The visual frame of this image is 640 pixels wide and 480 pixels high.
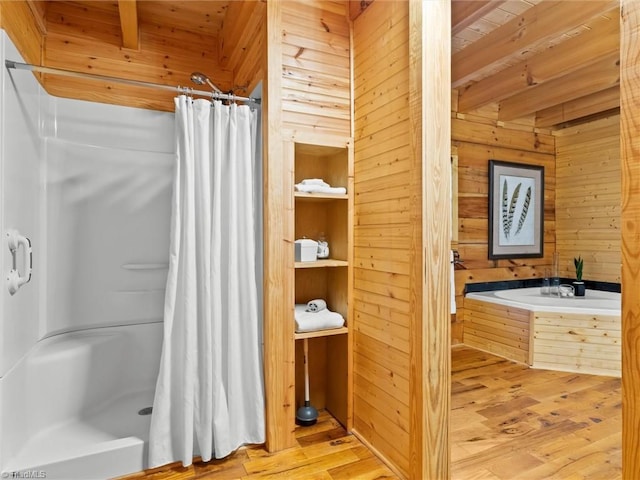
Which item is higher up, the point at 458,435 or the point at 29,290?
the point at 29,290

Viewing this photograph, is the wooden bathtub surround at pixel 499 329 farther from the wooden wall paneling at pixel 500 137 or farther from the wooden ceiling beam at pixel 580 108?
the wooden ceiling beam at pixel 580 108

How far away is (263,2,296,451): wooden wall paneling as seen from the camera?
2.00m

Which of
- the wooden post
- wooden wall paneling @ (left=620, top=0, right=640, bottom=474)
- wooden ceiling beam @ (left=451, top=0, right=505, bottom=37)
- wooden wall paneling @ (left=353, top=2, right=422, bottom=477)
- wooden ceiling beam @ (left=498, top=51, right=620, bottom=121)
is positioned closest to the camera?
wooden wall paneling @ (left=620, top=0, right=640, bottom=474)

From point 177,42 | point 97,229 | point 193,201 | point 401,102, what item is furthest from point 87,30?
point 401,102

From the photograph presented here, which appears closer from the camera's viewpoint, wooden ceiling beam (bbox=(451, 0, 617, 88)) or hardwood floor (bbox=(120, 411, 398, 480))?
hardwood floor (bbox=(120, 411, 398, 480))

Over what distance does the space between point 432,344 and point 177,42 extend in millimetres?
2812

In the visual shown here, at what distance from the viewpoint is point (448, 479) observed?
→ 1.68 metres

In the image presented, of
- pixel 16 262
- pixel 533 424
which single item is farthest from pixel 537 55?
pixel 16 262

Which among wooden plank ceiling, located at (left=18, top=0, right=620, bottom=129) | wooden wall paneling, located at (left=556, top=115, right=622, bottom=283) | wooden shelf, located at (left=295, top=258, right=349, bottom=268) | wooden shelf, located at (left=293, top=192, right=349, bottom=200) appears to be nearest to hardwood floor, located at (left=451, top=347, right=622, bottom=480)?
wooden shelf, located at (left=295, top=258, right=349, bottom=268)

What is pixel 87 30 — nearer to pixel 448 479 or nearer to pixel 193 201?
pixel 193 201

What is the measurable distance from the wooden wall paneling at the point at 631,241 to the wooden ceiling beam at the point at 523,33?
1.49 metres

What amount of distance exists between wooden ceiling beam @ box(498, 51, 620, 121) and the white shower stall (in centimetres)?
343

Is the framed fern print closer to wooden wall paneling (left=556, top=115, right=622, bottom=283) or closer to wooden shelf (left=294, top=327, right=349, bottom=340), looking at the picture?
wooden wall paneling (left=556, top=115, right=622, bottom=283)

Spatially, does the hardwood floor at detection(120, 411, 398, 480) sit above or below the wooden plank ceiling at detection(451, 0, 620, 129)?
below
